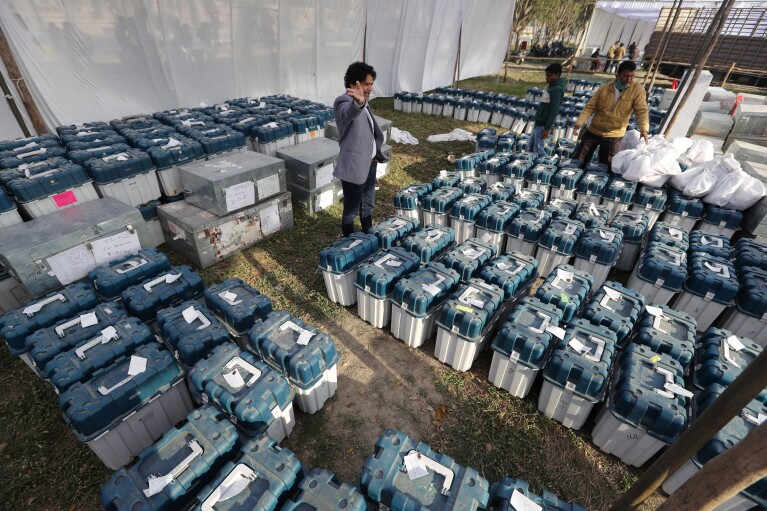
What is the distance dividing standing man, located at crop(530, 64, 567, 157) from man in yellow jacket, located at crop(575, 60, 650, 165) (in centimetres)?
78

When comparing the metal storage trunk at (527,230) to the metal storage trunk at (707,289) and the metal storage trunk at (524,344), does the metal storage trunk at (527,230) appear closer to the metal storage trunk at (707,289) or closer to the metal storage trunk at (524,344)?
the metal storage trunk at (524,344)

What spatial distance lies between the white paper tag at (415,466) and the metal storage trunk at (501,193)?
4766mm

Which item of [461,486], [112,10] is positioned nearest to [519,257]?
[461,486]

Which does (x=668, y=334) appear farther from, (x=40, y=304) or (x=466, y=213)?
(x=40, y=304)

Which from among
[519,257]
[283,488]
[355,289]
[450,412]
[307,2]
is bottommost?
[450,412]

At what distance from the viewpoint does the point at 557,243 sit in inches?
205

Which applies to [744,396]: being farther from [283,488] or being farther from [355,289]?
[355,289]

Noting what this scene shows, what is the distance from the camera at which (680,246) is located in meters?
5.14

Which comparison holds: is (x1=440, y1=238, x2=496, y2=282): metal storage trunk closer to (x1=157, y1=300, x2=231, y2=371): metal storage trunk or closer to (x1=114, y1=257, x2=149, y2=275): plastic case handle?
(x1=157, y1=300, x2=231, y2=371): metal storage trunk

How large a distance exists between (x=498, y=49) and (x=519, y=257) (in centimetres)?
2402

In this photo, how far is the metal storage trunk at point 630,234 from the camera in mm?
5637

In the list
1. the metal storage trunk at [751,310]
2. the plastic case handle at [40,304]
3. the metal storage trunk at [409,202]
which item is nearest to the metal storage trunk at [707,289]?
the metal storage trunk at [751,310]

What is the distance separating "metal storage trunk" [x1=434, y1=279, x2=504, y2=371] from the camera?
12.7 ft

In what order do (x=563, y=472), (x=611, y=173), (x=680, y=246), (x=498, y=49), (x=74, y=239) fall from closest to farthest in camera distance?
(x=563, y=472)
(x=74, y=239)
(x=680, y=246)
(x=611, y=173)
(x=498, y=49)
